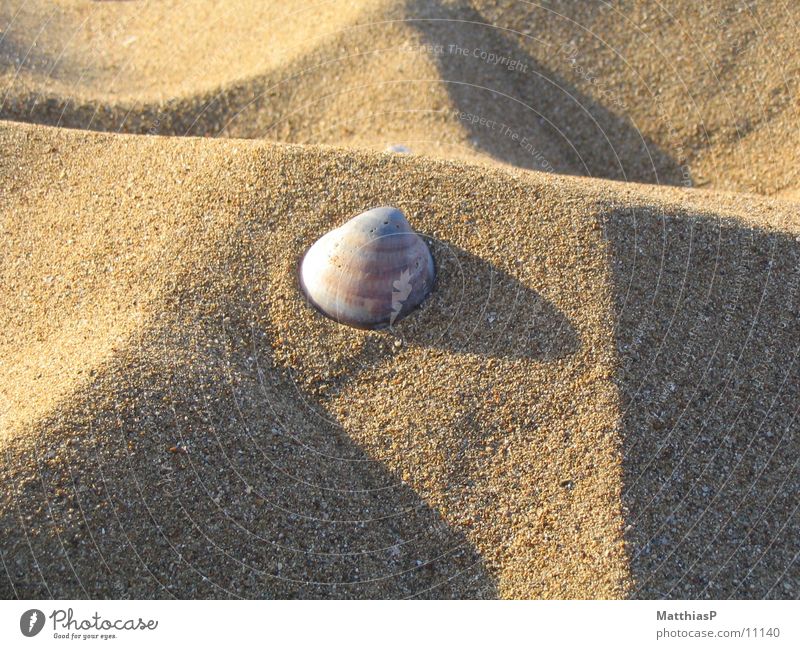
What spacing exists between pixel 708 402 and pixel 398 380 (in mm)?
1299

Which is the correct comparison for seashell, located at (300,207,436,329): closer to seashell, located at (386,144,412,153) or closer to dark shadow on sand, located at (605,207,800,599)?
dark shadow on sand, located at (605,207,800,599)

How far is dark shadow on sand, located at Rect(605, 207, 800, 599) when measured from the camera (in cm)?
297

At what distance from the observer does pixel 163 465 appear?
10.00 feet

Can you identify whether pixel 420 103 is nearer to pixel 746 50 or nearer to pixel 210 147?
pixel 210 147

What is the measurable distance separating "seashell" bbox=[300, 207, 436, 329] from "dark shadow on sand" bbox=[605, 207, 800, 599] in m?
0.91

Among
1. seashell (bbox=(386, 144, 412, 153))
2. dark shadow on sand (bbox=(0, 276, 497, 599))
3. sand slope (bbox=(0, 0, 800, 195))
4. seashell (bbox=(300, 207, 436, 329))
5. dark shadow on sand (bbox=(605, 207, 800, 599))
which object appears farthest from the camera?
sand slope (bbox=(0, 0, 800, 195))

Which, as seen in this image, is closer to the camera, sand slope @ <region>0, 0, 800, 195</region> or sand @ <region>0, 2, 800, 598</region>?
sand @ <region>0, 2, 800, 598</region>

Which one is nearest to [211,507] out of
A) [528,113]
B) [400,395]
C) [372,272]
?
[400,395]

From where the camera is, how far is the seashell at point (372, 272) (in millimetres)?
3418

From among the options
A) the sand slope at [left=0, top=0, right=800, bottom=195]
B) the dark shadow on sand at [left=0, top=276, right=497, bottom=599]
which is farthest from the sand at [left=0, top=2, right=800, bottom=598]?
the sand slope at [left=0, top=0, right=800, bottom=195]

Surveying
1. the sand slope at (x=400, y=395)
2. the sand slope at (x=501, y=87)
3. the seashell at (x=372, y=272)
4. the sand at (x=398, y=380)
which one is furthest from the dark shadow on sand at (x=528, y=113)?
the seashell at (x=372, y=272)

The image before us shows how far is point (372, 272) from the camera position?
3.42 m

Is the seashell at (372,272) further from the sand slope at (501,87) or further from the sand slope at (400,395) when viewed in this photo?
the sand slope at (501,87)

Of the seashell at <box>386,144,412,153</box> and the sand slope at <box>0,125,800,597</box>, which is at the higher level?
the seashell at <box>386,144,412,153</box>
